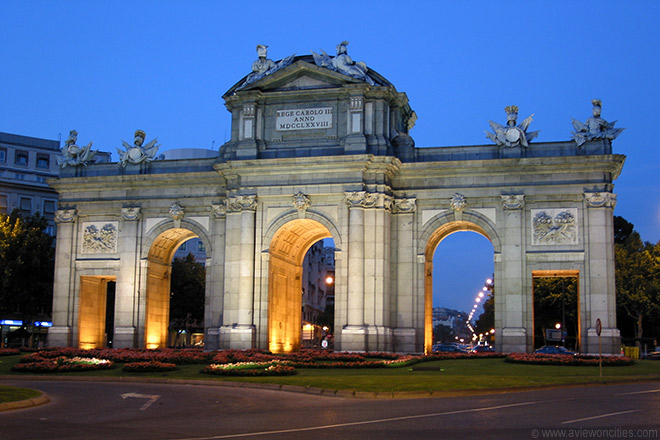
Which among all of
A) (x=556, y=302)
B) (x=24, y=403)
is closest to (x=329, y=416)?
(x=24, y=403)

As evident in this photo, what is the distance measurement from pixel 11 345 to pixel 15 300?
959 inches

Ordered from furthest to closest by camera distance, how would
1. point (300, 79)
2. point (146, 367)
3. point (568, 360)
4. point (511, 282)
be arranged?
1. point (300, 79)
2. point (511, 282)
3. point (568, 360)
4. point (146, 367)

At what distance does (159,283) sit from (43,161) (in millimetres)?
58739

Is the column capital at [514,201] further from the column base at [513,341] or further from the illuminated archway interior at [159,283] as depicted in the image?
the illuminated archway interior at [159,283]

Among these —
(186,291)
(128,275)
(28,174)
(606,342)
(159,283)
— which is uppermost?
(28,174)

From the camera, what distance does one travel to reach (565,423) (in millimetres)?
20641

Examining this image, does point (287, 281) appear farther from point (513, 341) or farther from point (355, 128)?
point (513, 341)

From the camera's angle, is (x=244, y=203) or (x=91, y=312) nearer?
(x=244, y=203)

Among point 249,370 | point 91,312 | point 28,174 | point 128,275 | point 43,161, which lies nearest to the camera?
point 249,370

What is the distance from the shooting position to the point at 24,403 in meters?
25.8

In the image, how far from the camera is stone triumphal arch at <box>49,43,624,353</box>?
2174 inches

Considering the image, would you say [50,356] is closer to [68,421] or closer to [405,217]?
[405,217]

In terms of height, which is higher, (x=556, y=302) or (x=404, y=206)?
(x=404, y=206)

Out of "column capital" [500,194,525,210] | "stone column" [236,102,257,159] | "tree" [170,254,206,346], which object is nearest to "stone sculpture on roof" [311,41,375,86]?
"stone column" [236,102,257,159]
